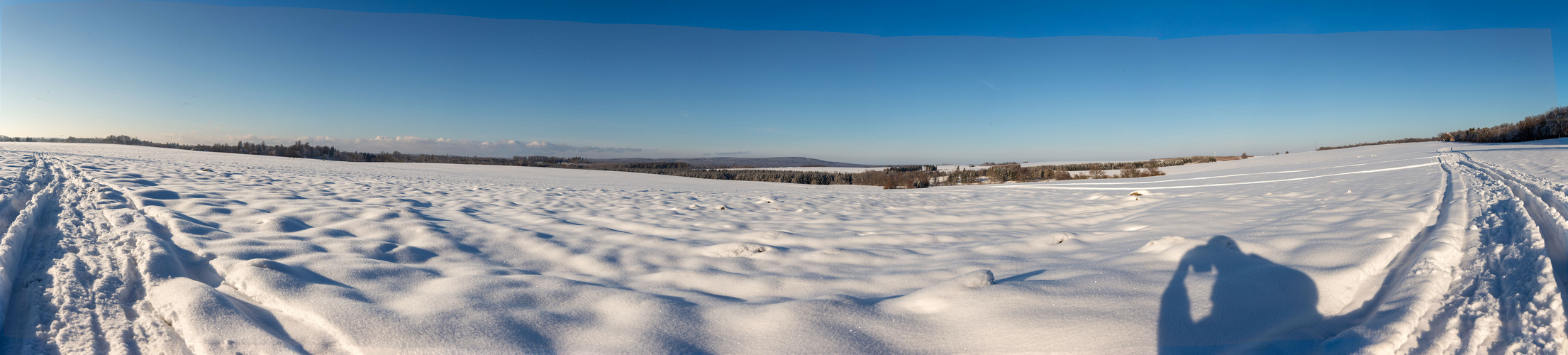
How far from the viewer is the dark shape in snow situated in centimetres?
127

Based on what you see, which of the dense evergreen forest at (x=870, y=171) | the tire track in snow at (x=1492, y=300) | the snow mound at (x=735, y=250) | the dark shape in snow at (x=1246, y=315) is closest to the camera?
the tire track in snow at (x=1492, y=300)

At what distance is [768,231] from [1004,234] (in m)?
1.63

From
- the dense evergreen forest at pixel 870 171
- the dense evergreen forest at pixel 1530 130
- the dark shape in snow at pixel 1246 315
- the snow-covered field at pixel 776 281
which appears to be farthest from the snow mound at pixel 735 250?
the dense evergreen forest at pixel 1530 130

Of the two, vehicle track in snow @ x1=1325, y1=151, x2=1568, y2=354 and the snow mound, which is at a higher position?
vehicle track in snow @ x1=1325, y1=151, x2=1568, y2=354

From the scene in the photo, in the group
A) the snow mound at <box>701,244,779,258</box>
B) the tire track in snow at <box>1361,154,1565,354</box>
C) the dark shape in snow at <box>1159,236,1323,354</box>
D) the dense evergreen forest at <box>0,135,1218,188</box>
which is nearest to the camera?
the tire track in snow at <box>1361,154,1565,354</box>

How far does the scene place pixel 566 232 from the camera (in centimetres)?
327

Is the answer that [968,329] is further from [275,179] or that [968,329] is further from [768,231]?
[275,179]

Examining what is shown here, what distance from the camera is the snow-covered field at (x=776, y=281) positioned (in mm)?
1316

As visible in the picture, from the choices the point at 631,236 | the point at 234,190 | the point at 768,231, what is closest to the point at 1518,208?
the point at 768,231

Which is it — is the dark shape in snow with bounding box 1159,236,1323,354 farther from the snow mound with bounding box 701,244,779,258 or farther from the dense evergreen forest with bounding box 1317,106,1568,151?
the dense evergreen forest with bounding box 1317,106,1568,151

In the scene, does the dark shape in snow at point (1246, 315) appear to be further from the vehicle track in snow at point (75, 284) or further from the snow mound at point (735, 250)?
the vehicle track in snow at point (75, 284)

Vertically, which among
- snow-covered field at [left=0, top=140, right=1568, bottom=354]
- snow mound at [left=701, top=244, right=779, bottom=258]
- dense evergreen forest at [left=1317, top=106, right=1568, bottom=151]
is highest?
dense evergreen forest at [left=1317, top=106, right=1568, bottom=151]

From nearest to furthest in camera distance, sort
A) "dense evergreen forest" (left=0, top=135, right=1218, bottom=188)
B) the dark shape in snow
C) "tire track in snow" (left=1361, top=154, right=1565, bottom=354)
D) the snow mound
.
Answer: "tire track in snow" (left=1361, top=154, right=1565, bottom=354)
the dark shape in snow
the snow mound
"dense evergreen forest" (left=0, top=135, right=1218, bottom=188)

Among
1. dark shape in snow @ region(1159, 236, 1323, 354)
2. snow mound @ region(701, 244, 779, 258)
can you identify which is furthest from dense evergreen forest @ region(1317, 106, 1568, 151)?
snow mound @ region(701, 244, 779, 258)
